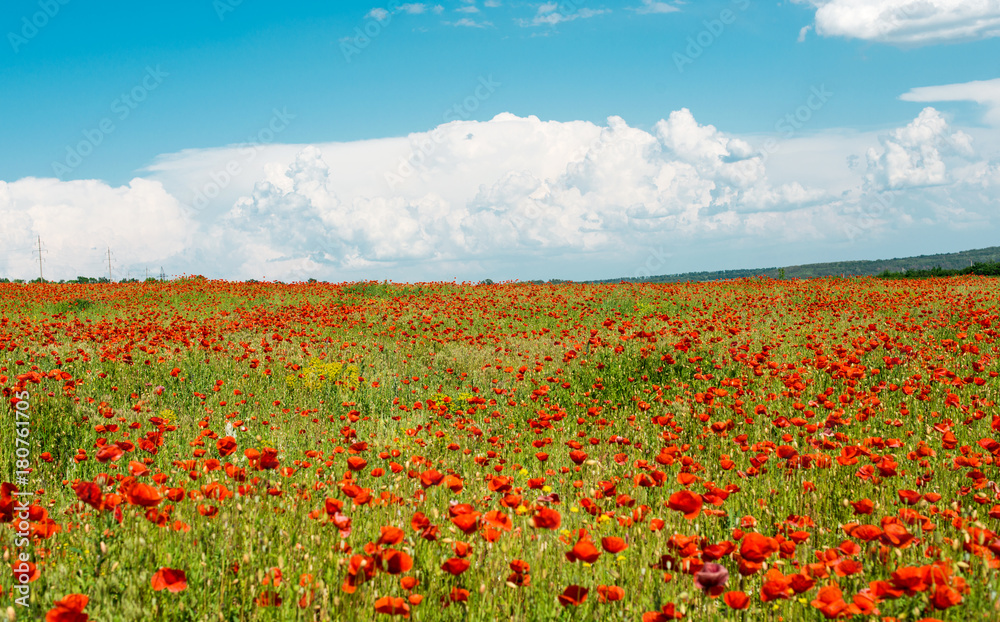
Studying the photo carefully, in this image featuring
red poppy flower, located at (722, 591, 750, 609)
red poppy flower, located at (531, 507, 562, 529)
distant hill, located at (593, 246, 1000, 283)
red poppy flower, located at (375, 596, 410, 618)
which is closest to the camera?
red poppy flower, located at (375, 596, 410, 618)

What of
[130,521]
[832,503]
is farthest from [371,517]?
[832,503]

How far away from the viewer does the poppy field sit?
92.4 inches

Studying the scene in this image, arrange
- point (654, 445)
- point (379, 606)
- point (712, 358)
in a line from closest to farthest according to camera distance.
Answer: point (379, 606) < point (654, 445) < point (712, 358)

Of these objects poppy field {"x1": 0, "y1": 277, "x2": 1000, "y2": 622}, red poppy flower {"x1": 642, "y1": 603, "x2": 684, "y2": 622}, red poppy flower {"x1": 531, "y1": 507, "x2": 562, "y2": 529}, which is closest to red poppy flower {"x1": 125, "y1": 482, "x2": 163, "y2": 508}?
poppy field {"x1": 0, "y1": 277, "x2": 1000, "y2": 622}

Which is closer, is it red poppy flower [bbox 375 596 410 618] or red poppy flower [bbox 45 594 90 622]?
red poppy flower [bbox 45 594 90 622]

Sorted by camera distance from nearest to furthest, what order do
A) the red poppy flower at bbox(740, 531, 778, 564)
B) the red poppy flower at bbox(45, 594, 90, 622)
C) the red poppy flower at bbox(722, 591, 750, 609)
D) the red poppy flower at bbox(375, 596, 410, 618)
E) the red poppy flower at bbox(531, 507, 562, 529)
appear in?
the red poppy flower at bbox(45, 594, 90, 622) < the red poppy flower at bbox(375, 596, 410, 618) < the red poppy flower at bbox(722, 591, 750, 609) < the red poppy flower at bbox(740, 531, 778, 564) < the red poppy flower at bbox(531, 507, 562, 529)

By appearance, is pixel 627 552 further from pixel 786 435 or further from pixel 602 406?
pixel 602 406

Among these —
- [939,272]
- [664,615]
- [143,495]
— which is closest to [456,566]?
[664,615]

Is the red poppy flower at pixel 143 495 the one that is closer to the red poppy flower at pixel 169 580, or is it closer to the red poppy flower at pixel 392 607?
the red poppy flower at pixel 169 580

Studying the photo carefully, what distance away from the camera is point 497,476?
163 inches

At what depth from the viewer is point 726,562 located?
A: 3.03m

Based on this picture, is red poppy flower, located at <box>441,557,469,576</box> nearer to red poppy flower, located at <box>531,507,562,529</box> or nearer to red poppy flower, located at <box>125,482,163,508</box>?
red poppy flower, located at <box>531,507,562,529</box>

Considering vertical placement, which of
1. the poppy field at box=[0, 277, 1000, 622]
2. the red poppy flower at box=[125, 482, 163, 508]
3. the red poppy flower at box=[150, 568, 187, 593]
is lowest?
A: the poppy field at box=[0, 277, 1000, 622]

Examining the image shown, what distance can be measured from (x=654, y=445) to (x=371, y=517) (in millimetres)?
3158
